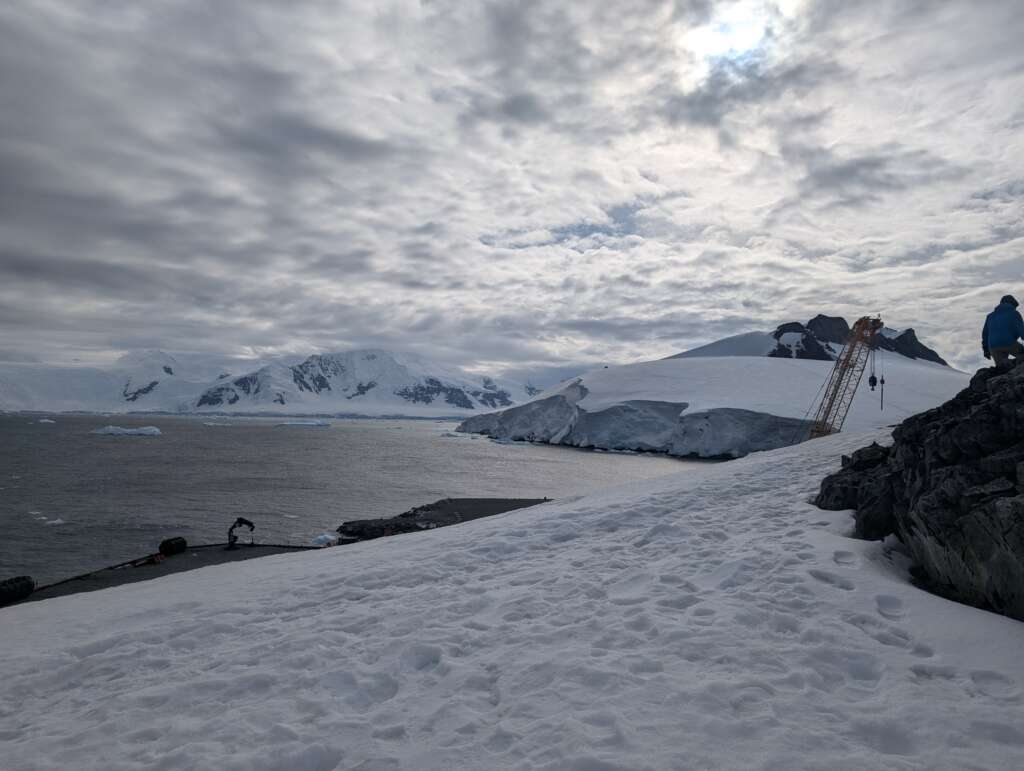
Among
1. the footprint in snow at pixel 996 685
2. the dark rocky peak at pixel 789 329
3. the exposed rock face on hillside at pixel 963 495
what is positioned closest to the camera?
the footprint in snow at pixel 996 685

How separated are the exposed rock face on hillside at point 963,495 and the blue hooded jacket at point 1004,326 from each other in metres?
3.74

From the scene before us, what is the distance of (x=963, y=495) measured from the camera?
6.58m

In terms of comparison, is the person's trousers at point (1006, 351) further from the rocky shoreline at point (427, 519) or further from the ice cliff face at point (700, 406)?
the ice cliff face at point (700, 406)

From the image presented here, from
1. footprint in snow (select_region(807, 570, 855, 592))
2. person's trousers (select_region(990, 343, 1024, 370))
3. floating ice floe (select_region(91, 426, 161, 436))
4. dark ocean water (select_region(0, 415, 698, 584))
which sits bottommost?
dark ocean water (select_region(0, 415, 698, 584))

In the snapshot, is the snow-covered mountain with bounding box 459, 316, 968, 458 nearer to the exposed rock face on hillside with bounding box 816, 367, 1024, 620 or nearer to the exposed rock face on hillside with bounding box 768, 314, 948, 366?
the exposed rock face on hillside with bounding box 768, 314, 948, 366

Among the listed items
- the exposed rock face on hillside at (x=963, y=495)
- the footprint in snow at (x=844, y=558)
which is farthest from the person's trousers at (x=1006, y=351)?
the footprint in snow at (x=844, y=558)

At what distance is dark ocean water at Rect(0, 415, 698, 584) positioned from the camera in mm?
27319

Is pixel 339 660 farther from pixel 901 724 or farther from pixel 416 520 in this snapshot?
pixel 416 520

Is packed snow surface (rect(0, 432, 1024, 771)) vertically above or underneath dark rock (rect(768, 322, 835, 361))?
underneath

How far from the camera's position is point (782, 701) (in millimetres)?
4664

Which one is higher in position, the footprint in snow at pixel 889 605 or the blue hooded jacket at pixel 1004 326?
Result: the blue hooded jacket at pixel 1004 326

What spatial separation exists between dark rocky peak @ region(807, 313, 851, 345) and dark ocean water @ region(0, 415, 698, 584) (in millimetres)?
130835

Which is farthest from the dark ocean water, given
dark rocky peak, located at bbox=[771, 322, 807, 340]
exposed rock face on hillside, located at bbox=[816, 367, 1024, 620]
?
dark rocky peak, located at bbox=[771, 322, 807, 340]

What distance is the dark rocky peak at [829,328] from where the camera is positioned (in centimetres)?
17975
